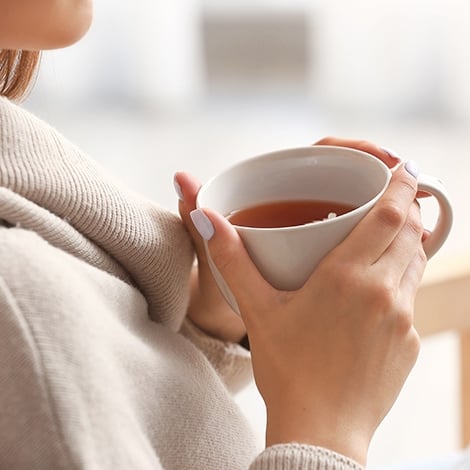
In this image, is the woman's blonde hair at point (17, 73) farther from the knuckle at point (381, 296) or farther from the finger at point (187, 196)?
the knuckle at point (381, 296)

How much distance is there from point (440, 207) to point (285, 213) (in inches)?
4.2

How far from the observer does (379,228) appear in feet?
1.78

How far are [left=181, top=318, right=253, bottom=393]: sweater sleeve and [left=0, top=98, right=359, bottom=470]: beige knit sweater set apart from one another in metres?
0.06

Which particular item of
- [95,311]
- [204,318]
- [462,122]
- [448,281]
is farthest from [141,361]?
[462,122]

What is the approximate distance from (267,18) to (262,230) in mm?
2508

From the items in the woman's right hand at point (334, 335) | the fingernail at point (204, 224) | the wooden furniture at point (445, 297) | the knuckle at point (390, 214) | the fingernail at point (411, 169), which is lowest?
the wooden furniture at point (445, 297)

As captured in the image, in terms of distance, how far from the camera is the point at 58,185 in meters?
0.54

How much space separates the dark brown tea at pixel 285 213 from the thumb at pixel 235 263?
65mm

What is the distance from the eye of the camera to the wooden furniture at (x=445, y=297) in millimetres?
891

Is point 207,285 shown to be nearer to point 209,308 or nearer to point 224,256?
point 209,308

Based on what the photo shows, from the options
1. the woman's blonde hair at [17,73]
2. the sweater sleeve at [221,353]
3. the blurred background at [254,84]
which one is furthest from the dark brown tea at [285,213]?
the blurred background at [254,84]

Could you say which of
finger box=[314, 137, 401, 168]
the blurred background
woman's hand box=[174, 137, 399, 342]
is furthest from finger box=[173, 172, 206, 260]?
the blurred background

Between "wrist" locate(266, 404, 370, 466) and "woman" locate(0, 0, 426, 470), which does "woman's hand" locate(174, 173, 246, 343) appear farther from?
"wrist" locate(266, 404, 370, 466)

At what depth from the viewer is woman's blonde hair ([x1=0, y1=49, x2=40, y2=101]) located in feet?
2.41
